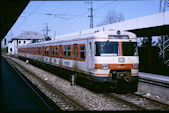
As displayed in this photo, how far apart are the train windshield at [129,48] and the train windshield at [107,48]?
389mm

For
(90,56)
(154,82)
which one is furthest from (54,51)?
(154,82)

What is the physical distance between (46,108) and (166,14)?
7.60 metres

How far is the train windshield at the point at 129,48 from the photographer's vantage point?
9828 mm

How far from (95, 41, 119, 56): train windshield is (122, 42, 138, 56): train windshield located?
0.39 metres

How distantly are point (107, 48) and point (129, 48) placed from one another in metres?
1.21

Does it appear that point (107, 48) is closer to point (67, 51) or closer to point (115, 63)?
point (115, 63)

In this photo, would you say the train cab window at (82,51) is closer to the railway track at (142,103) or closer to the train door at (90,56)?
the train door at (90,56)

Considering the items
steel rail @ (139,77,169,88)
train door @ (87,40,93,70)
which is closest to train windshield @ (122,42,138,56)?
steel rail @ (139,77,169,88)

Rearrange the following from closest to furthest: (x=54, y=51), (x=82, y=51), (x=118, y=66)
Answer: (x=118, y=66), (x=82, y=51), (x=54, y=51)

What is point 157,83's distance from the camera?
30.7ft

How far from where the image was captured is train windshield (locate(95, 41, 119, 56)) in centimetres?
946

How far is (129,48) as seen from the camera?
9.97 metres

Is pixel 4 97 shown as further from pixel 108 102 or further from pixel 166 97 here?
pixel 166 97

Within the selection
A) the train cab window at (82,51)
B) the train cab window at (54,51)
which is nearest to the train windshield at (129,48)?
the train cab window at (82,51)
